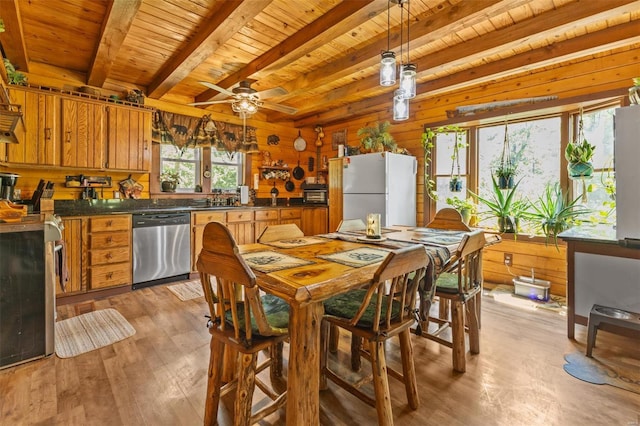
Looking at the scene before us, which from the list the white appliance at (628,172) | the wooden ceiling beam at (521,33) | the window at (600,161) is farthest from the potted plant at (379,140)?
the white appliance at (628,172)

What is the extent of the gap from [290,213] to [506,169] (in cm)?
307

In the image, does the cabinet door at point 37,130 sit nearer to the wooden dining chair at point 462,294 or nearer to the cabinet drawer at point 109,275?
the cabinet drawer at point 109,275

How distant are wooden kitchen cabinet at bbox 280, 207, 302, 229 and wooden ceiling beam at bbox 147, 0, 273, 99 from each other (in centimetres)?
234

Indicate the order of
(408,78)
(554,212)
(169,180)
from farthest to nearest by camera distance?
(169,180) < (554,212) < (408,78)

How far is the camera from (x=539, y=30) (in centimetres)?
248

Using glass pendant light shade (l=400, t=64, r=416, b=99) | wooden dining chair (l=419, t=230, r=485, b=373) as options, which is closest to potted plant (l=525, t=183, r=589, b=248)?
wooden dining chair (l=419, t=230, r=485, b=373)

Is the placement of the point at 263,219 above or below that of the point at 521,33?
below

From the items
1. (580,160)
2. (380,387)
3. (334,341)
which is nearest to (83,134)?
(334,341)

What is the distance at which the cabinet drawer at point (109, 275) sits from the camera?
324 cm

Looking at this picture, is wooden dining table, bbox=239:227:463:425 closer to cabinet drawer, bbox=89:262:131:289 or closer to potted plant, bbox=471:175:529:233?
potted plant, bbox=471:175:529:233

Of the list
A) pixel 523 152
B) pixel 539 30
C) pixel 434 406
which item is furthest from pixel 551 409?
pixel 523 152

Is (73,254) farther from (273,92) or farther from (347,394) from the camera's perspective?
(347,394)

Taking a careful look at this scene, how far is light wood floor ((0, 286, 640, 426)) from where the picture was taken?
1547 millimetres

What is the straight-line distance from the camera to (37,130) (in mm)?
3123
